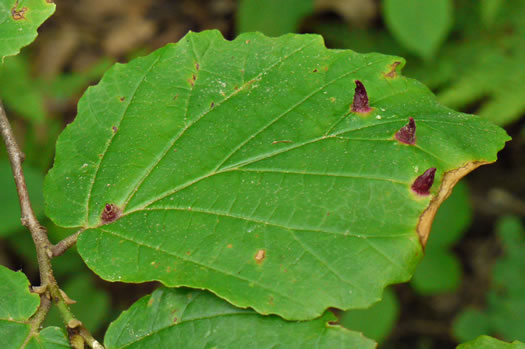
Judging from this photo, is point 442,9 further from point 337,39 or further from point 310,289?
point 310,289

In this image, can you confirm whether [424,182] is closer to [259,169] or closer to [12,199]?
[259,169]

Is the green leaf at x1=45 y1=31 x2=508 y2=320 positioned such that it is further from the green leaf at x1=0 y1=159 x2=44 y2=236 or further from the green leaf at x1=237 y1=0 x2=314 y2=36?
the green leaf at x1=237 y1=0 x2=314 y2=36

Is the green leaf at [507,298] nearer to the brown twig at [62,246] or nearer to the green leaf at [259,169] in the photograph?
the green leaf at [259,169]

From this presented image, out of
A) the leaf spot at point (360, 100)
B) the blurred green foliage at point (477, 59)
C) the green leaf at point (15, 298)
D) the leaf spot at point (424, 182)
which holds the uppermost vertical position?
the leaf spot at point (360, 100)

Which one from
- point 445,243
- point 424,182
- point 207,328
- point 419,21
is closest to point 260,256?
point 207,328

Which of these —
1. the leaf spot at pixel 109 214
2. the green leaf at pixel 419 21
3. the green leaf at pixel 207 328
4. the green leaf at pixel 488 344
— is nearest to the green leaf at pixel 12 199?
the leaf spot at pixel 109 214

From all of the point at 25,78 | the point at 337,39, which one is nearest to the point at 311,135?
the point at 337,39

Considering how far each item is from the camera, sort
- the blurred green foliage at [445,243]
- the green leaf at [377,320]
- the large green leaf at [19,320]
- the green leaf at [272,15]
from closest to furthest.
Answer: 1. the large green leaf at [19,320]
2. the green leaf at [377,320]
3. the blurred green foliage at [445,243]
4. the green leaf at [272,15]
